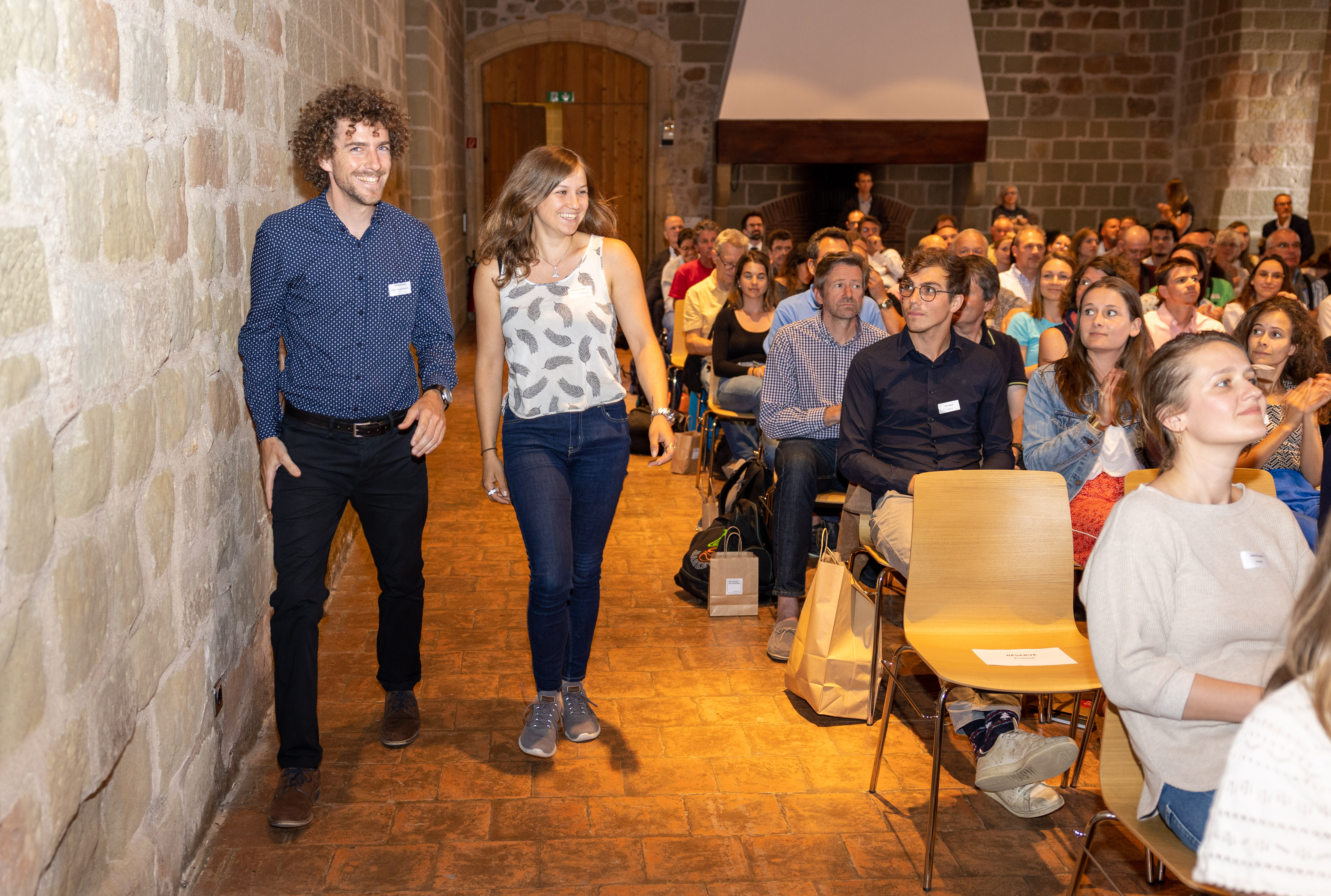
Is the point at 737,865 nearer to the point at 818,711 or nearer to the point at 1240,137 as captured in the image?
the point at 818,711

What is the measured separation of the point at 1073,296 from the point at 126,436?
3684mm

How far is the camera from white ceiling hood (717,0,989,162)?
12.1 metres

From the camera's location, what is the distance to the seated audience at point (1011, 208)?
1195cm

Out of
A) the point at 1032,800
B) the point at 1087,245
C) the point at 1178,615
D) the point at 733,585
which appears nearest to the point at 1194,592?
the point at 1178,615

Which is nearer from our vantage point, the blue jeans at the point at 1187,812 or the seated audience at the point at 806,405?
the blue jeans at the point at 1187,812

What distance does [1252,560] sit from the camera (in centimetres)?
205

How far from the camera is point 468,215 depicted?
13.6 meters

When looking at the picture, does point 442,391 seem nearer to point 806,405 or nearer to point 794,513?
point 794,513

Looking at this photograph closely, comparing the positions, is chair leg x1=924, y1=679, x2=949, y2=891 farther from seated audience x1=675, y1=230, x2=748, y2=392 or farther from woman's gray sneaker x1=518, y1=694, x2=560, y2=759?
seated audience x1=675, y1=230, x2=748, y2=392

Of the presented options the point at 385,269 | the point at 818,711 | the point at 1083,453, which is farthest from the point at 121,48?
the point at 1083,453

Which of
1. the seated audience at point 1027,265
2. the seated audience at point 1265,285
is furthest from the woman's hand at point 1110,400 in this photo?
the seated audience at point 1027,265

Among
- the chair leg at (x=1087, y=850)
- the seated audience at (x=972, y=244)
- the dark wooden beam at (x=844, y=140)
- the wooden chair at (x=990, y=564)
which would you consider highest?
the dark wooden beam at (x=844, y=140)

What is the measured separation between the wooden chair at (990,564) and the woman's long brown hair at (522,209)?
1.16m

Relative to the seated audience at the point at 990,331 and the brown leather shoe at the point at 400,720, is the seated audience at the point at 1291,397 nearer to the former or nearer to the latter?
the seated audience at the point at 990,331
